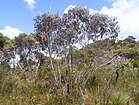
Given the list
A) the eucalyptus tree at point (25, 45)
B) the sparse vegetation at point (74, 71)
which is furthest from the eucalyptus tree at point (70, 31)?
the eucalyptus tree at point (25, 45)

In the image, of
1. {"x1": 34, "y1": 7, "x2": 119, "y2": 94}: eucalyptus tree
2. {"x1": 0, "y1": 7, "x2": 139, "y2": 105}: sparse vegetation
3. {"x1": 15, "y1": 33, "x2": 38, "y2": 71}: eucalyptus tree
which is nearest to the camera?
{"x1": 0, "y1": 7, "x2": 139, "y2": 105}: sparse vegetation

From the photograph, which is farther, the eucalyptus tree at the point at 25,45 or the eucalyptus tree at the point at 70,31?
the eucalyptus tree at the point at 25,45

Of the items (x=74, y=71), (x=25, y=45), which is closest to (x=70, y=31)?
(x=74, y=71)

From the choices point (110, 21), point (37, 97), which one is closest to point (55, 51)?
point (37, 97)

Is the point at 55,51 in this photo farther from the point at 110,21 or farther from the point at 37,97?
the point at 110,21

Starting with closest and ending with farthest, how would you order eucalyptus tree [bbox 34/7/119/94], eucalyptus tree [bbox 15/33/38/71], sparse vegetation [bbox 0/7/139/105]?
sparse vegetation [bbox 0/7/139/105], eucalyptus tree [bbox 34/7/119/94], eucalyptus tree [bbox 15/33/38/71]

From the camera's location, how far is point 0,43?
88.7ft

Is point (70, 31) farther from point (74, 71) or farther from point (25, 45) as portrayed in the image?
point (25, 45)

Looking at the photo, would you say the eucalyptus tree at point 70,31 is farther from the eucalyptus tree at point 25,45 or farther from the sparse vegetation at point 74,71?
the eucalyptus tree at point 25,45

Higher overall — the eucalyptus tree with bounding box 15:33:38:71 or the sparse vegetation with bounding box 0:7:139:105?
the eucalyptus tree with bounding box 15:33:38:71

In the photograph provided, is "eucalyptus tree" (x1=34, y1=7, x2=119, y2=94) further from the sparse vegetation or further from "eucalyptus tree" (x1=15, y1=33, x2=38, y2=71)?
"eucalyptus tree" (x1=15, y1=33, x2=38, y2=71)

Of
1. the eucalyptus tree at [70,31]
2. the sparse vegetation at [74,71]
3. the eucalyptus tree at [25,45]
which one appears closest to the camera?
the sparse vegetation at [74,71]

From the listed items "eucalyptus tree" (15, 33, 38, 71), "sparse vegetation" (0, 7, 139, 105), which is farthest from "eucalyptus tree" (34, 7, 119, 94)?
"eucalyptus tree" (15, 33, 38, 71)

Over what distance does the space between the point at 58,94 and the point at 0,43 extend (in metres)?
19.0
